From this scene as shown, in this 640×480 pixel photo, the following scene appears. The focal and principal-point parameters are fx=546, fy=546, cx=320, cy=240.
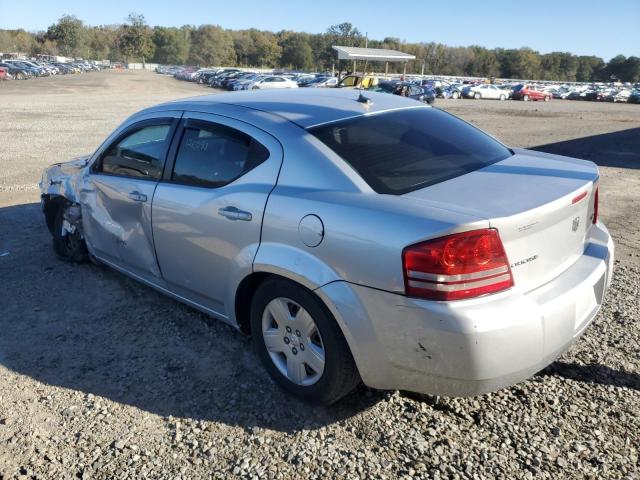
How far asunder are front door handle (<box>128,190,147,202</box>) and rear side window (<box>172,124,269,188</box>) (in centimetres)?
34

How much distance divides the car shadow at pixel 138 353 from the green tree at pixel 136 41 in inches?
5260

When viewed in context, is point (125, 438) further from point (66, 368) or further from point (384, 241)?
point (384, 241)

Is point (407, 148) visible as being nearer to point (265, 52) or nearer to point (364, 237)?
point (364, 237)

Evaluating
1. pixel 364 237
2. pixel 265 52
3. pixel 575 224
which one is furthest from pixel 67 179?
pixel 265 52

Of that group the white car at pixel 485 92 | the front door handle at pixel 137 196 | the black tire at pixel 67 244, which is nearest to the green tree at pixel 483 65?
the white car at pixel 485 92

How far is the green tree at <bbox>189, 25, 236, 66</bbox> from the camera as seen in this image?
129 meters

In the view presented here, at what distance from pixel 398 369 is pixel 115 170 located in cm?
281

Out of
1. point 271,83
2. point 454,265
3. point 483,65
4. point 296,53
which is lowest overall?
point 454,265

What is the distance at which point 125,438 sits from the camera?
2.78 meters

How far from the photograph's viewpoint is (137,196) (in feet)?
12.6

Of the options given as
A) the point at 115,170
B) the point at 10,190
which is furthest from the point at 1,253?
the point at 10,190

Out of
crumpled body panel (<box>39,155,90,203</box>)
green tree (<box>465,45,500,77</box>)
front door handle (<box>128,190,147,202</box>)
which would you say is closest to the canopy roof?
crumpled body panel (<box>39,155,90,203</box>)

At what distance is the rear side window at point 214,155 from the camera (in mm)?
3207

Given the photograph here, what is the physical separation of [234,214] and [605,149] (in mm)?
14041
